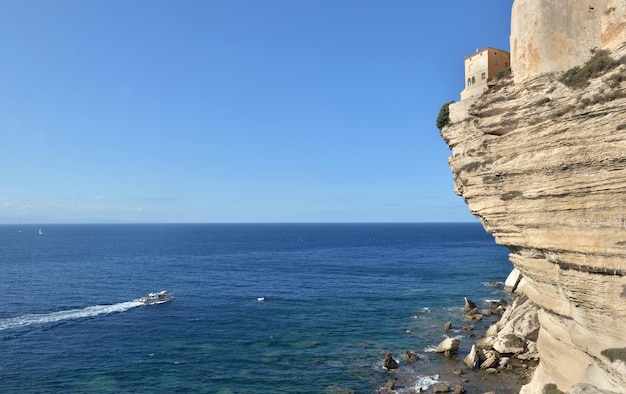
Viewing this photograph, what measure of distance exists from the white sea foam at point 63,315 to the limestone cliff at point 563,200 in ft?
176

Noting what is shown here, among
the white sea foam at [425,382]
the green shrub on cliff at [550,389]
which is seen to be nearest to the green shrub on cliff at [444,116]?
the green shrub on cliff at [550,389]

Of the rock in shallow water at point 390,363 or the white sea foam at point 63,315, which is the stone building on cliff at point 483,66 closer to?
the rock in shallow water at point 390,363

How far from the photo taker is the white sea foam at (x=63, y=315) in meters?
54.6

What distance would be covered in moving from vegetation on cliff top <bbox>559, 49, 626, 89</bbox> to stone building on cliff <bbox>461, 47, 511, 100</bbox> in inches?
262

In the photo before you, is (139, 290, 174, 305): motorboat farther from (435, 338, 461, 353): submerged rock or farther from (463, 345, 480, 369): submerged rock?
(463, 345, 480, 369): submerged rock

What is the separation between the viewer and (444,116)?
30.2 meters

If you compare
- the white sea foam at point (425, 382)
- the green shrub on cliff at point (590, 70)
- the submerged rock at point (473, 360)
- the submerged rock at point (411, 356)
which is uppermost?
the green shrub on cliff at point (590, 70)

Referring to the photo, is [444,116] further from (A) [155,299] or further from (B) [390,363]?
(A) [155,299]

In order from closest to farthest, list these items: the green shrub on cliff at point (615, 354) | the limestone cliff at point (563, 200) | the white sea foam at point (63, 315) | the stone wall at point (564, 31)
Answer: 1. the limestone cliff at point (563, 200)
2. the green shrub on cliff at point (615, 354)
3. the stone wall at point (564, 31)
4. the white sea foam at point (63, 315)

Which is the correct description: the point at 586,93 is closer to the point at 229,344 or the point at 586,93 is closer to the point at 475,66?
the point at 475,66

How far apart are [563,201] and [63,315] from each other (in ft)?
199

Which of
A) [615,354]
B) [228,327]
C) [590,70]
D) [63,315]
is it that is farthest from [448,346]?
[63,315]

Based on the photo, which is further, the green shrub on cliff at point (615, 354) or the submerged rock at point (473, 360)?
the submerged rock at point (473, 360)

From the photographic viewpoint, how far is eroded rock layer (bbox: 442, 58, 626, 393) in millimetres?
19219
